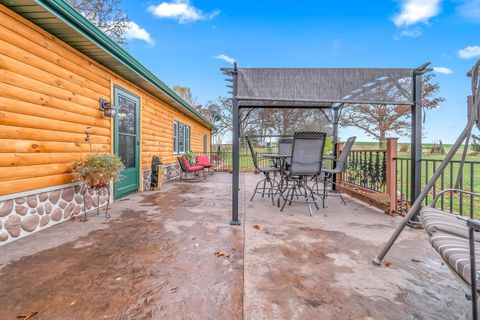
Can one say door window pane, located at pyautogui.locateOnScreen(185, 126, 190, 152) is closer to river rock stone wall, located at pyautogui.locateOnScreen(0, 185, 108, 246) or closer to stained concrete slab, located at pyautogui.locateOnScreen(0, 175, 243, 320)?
river rock stone wall, located at pyautogui.locateOnScreen(0, 185, 108, 246)

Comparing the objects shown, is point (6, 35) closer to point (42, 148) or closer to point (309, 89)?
point (42, 148)

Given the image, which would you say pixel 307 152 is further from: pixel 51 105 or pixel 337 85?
pixel 51 105

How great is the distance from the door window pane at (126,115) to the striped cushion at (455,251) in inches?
185

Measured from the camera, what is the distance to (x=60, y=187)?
293 cm

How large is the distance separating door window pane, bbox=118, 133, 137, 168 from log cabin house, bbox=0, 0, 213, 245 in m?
0.04

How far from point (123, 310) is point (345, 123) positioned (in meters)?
12.7

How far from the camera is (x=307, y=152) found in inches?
135

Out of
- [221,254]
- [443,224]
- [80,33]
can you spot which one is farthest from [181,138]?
[443,224]

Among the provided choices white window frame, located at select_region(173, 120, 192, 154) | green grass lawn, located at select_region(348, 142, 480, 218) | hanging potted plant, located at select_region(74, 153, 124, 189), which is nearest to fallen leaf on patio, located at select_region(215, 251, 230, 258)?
green grass lawn, located at select_region(348, 142, 480, 218)

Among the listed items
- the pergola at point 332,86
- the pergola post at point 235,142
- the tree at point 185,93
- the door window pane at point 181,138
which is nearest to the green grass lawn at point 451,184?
the pergola at point 332,86

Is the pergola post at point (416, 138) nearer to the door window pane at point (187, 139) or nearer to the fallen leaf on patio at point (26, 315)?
the fallen leaf on patio at point (26, 315)

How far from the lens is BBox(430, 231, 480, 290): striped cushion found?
2.94 ft

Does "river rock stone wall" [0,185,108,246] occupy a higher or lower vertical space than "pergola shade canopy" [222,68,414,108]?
lower

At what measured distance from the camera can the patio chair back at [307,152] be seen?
3288 mm
